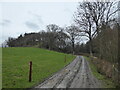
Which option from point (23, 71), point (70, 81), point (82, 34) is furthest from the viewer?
point (82, 34)

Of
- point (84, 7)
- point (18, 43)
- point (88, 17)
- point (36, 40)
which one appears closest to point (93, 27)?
point (88, 17)

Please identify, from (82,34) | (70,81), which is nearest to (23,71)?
(70,81)

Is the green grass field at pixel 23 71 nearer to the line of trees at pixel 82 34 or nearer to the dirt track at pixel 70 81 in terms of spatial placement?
the dirt track at pixel 70 81

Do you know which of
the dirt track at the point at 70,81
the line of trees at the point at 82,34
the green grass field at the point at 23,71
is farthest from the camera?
the line of trees at the point at 82,34

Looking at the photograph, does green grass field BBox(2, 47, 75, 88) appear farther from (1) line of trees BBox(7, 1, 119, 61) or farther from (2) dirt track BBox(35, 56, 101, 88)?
(1) line of trees BBox(7, 1, 119, 61)

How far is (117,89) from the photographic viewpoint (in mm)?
7113

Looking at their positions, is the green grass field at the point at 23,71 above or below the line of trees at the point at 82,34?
below

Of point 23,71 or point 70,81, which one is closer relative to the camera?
point 70,81

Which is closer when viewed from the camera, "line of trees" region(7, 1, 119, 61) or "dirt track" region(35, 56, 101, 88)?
"dirt track" region(35, 56, 101, 88)

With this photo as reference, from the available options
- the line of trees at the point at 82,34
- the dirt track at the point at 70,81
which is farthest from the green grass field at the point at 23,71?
the line of trees at the point at 82,34

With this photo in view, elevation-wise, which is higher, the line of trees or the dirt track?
the line of trees

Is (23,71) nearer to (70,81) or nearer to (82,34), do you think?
(70,81)

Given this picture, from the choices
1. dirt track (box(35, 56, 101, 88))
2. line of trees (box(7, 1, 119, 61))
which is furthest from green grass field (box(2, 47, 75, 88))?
line of trees (box(7, 1, 119, 61))

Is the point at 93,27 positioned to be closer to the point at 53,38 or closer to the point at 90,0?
the point at 90,0
